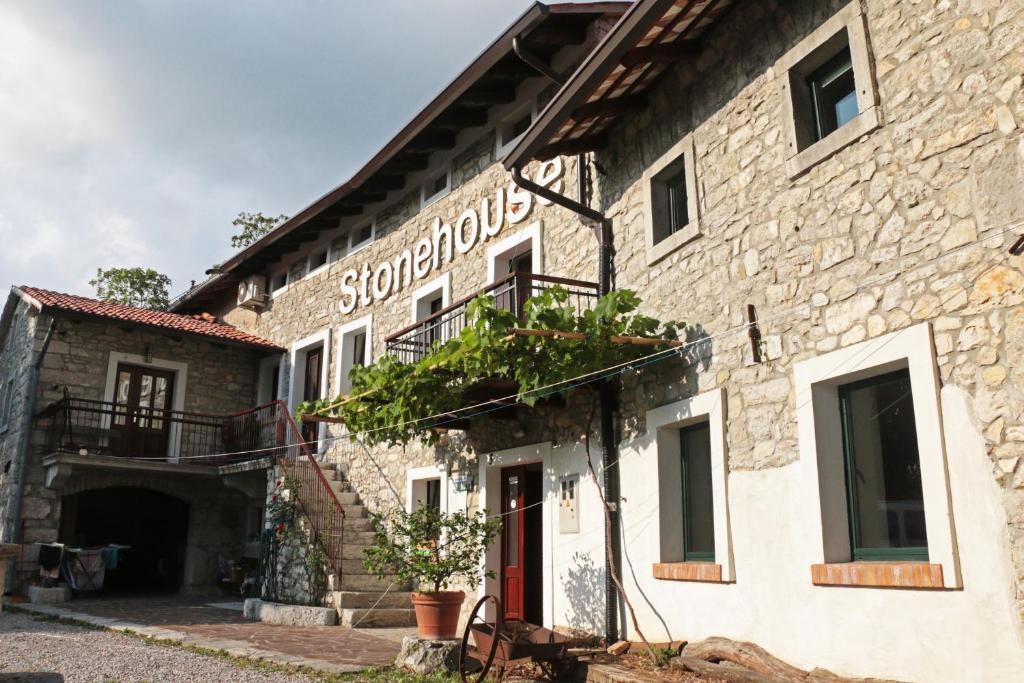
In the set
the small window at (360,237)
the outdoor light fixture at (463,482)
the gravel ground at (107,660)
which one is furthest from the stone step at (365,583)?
the small window at (360,237)

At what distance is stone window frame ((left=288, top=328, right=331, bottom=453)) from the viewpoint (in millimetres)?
→ 13852

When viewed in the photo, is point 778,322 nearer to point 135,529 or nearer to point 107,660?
point 107,660

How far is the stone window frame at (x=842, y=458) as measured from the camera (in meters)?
4.87

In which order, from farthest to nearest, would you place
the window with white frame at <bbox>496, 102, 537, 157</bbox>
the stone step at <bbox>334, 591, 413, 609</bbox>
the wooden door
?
the wooden door → the window with white frame at <bbox>496, 102, 537, 157</bbox> → the stone step at <bbox>334, 591, 413, 609</bbox>

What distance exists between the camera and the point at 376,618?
404 inches

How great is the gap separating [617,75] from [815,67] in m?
1.82

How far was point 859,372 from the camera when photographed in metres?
5.57

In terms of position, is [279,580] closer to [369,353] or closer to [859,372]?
[369,353]

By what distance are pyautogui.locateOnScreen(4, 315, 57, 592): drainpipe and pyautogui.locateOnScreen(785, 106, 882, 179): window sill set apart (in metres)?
12.8

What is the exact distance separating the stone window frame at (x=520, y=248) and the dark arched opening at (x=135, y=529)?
1073 cm

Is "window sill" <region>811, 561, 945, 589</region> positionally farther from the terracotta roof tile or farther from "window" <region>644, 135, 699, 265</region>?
the terracotta roof tile

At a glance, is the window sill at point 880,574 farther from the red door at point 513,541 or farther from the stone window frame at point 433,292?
the stone window frame at point 433,292

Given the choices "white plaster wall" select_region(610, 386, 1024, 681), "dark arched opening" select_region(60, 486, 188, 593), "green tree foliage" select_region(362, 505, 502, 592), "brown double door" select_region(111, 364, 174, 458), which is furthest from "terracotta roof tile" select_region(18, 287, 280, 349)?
"white plaster wall" select_region(610, 386, 1024, 681)

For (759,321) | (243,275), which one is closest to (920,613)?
(759,321)
